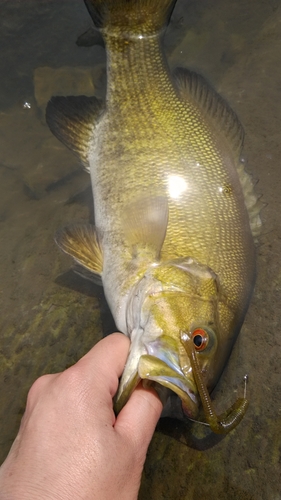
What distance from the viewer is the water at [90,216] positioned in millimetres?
2314

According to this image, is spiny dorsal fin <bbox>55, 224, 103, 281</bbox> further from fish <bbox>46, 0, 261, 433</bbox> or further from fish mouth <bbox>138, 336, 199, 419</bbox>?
fish mouth <bbox>138, 336, 199, 419</bbox>

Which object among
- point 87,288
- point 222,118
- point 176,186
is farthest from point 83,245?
point 222,118

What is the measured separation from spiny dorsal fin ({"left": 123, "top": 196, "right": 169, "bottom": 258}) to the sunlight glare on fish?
0.07 m

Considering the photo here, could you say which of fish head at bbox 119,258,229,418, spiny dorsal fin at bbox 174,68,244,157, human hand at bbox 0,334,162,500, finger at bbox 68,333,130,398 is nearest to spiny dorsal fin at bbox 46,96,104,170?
spiny dorsal fin at bbox 174,68,244,157

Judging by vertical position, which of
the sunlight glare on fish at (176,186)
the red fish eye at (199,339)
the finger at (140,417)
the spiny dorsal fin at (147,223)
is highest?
the sunlight glare on fish at (176,186)

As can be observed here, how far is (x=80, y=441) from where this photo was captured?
5.21 feet

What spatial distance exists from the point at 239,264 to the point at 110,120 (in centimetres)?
143

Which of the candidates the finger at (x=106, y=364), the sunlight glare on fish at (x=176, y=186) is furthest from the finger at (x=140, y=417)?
the sunlight glare on fish at (x=176, y=186)

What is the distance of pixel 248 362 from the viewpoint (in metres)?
2.54

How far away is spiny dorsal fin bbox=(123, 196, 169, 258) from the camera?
2.52 meters

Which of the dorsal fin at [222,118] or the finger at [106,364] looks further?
the dorsal fin at [222,118]

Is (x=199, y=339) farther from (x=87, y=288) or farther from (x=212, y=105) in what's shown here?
(x=212, y=105)

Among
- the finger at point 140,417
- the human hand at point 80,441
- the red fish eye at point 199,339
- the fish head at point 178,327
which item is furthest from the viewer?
the red fish eye at point 199,339

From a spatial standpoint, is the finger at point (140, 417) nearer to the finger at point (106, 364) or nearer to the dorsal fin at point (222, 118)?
the finger at point (106, 364)
